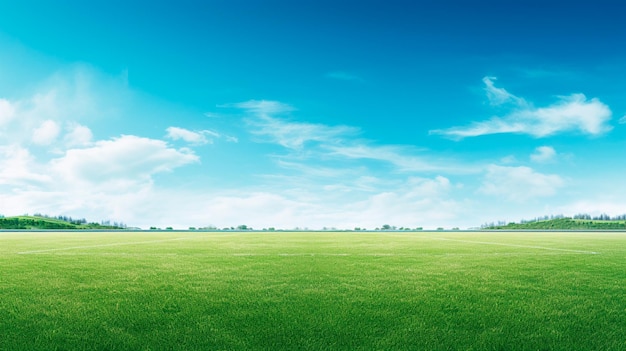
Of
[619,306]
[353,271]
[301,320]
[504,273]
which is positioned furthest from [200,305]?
[504,273]

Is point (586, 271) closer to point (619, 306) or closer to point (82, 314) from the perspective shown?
point (619, 306)

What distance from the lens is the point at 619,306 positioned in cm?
377

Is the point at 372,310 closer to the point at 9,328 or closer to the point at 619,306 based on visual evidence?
the point at 619,306

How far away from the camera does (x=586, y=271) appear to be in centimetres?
600

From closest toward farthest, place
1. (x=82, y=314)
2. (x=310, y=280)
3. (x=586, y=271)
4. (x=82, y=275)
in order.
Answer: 1. (x=82, y=314)
2. (x=310, y=280)
3. (x=82, y=275)
4. (x=586, y=271)

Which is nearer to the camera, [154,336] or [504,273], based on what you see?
[154,336]

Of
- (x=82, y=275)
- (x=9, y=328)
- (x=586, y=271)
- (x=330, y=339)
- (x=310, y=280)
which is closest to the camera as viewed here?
(x=330, y=339)

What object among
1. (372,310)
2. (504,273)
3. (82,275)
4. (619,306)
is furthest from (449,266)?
(82,275)

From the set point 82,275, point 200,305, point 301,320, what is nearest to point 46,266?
point 82,275

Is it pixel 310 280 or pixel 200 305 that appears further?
pixel 310 280

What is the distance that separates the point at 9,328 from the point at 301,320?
231 centimetres

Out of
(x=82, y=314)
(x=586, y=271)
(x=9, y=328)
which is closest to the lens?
(x=9, y=328)

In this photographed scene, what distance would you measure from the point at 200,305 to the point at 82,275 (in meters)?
2.80

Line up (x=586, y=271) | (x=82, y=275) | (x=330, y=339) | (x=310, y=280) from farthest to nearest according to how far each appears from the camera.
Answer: (x=586, y=271) < (x=82, y=275) < (x=310, y=280) < (x=330, y=339)
